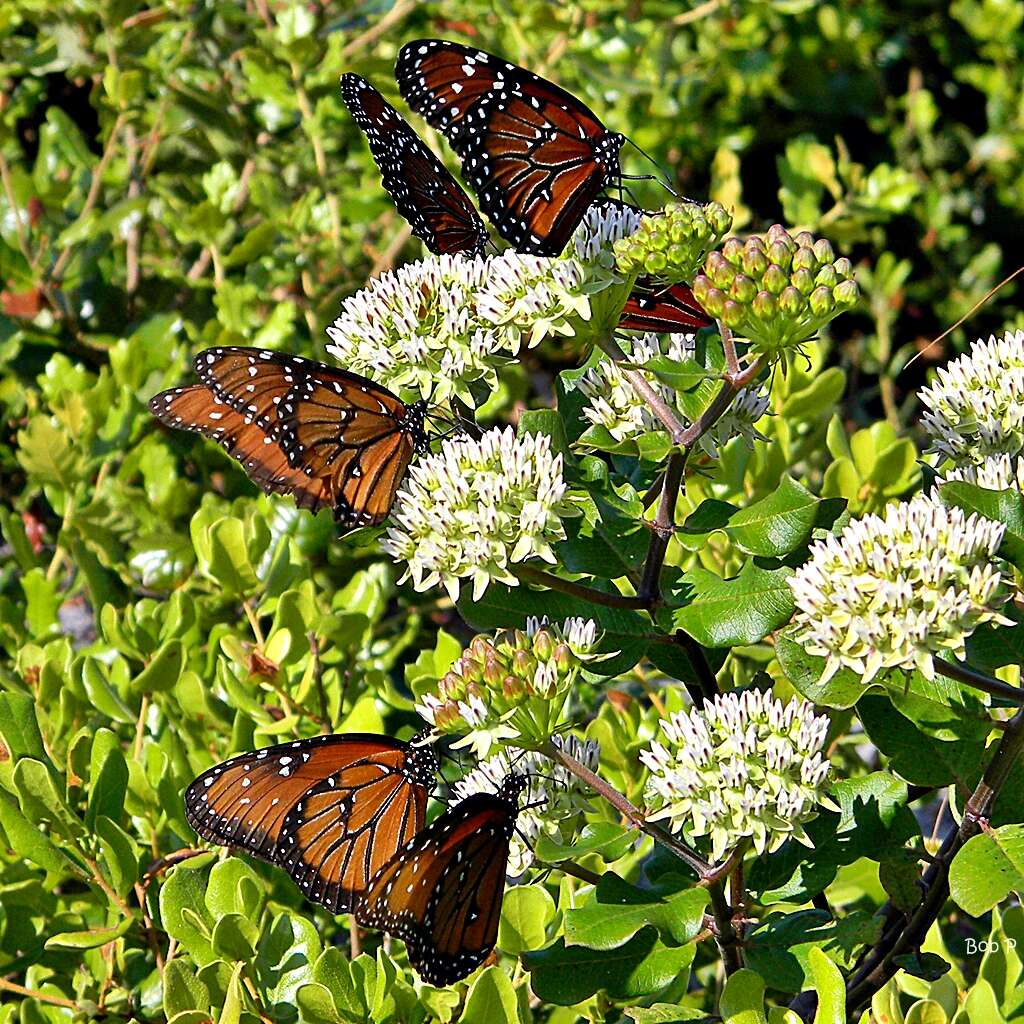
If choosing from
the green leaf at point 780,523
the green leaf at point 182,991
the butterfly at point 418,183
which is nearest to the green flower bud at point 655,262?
the green leaf at point 780,523

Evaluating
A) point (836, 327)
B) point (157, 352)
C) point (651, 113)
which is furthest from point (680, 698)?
point (836, 327)

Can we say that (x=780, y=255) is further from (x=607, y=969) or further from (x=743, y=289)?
(x=607, y=969)

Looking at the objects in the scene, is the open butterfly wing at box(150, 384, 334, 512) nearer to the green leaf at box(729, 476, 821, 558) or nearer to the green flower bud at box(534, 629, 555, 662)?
the green flower bud at box(534, 629, 555, 662)

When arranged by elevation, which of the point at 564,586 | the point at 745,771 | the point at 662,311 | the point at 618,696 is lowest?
the point at 618,696

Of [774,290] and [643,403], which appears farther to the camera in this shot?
[643,403]

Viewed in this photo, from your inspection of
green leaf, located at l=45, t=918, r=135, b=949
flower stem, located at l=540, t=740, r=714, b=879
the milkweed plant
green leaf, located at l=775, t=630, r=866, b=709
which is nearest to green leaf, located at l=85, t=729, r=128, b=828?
the milkweed plant

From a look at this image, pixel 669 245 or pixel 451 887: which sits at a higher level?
pixel 669 245

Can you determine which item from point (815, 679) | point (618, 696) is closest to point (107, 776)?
point (618, 696)
